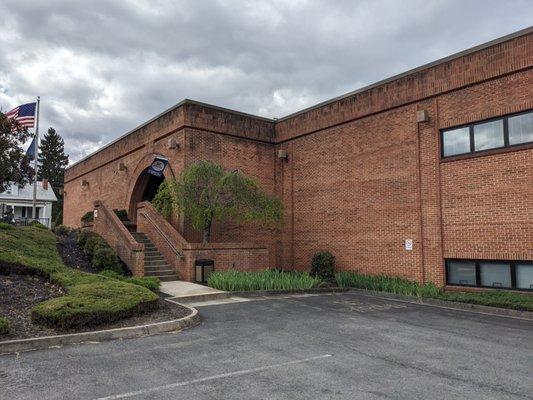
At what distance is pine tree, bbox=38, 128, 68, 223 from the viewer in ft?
220

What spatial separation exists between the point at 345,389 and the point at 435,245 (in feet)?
34.7

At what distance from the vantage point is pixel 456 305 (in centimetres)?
1264

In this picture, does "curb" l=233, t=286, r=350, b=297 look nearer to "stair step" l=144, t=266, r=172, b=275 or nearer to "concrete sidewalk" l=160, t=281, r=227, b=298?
"concrete sidewalk" l=160, t=281, r=227, b=298

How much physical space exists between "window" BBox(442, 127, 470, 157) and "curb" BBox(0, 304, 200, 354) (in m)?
10.1

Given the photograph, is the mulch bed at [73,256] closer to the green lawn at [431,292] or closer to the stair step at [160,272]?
the stair step at [160,272]

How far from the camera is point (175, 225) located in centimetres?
1902

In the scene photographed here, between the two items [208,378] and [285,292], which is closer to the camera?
[208,378]

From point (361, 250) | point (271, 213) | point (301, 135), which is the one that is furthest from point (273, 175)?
point (361, 250)

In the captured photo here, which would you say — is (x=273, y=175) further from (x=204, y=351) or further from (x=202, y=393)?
(x=202, y=393)

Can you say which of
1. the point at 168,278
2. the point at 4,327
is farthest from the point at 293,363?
the point at 168,278

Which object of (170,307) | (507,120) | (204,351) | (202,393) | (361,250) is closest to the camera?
(202,393)

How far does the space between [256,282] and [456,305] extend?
19.5ft

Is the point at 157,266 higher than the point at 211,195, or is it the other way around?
the point at 211,195

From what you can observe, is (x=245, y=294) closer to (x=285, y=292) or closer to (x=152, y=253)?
(x=285, y=292)
